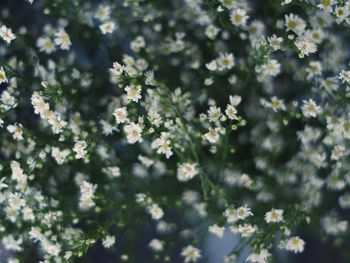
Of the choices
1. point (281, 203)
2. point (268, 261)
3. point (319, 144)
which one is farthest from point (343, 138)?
point (268, 261)

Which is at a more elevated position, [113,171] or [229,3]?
[229,3]

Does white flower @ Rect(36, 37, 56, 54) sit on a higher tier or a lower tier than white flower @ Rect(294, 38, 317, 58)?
higher

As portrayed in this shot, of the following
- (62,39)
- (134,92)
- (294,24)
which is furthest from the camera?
(62,39)

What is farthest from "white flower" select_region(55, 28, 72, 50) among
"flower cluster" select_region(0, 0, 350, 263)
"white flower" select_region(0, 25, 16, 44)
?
"white flower" select_region(0, 25, 16, 44)

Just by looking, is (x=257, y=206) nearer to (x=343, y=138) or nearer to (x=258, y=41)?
(x=343, y=138)

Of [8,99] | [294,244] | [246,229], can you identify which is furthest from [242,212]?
[8,99]

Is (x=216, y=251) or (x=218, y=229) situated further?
(x=216, y=251)

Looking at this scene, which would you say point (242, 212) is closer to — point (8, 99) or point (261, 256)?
point (261, 256)

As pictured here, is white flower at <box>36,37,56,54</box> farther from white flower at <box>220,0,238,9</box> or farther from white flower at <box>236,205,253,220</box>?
white flower at <box>236,205,253,220</box>

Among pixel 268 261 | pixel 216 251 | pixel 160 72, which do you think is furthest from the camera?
pixel 216 251

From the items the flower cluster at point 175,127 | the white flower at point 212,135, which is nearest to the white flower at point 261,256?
the flower cluster at point 175,127

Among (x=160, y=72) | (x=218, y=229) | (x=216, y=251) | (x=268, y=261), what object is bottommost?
(x=268, y=261)
